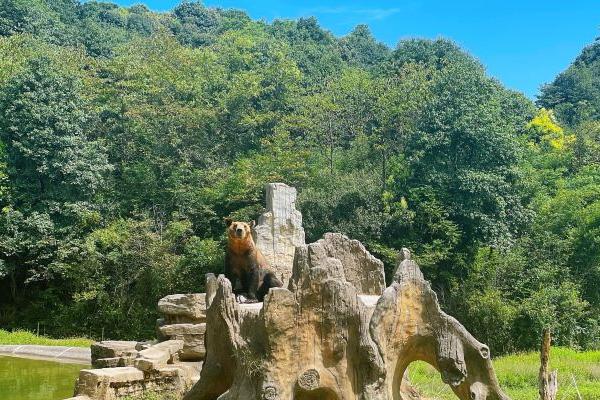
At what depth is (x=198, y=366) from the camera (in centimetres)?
975

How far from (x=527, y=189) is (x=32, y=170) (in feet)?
43.6

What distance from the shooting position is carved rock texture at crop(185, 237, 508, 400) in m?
5.58

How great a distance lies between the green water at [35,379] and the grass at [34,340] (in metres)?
2.44

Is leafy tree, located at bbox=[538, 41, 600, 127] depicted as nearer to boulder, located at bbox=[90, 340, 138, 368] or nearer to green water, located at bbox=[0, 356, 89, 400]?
green water, located at bbox=[0, 356, 89, 400]

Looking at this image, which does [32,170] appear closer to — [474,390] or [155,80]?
[155,80]

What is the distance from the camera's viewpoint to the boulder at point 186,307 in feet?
34.4

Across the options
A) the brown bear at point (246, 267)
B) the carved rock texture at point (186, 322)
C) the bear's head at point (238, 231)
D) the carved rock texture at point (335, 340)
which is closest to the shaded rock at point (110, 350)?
the carved rock texture at point (186, 322)

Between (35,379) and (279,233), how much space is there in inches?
191

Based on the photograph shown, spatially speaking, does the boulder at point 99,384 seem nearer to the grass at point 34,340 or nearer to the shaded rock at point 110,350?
the shaded rock at point 110,350

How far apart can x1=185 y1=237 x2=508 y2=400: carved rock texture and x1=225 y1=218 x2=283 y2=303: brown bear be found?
1.07 metres

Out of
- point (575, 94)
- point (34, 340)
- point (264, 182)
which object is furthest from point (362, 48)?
point (34, 340)

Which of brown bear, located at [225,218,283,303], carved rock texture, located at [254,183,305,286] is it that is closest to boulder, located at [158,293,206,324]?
carved rock texture, located at [254,183,305,286]

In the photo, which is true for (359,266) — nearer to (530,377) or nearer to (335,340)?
(335,340)

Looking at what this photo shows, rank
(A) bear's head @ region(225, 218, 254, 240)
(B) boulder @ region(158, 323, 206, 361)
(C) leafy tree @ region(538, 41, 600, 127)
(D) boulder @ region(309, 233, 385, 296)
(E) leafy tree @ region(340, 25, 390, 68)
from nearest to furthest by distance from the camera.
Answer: (A) bear's head @ region(225, 218, 254, 240), (D) boulder @ region(309, 233, 385, 296), (B) boulder @ region(158, 323, 206, 361), (C) leafy tree @ region(538, 41, 600, 127), (E) leafy tree @ region(340, 25, 390, 68)
